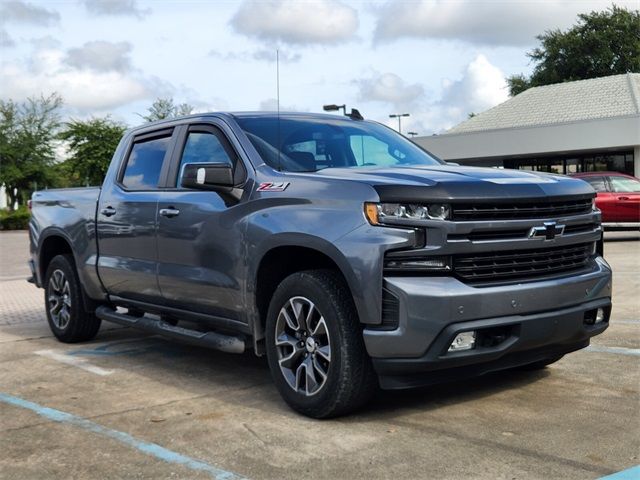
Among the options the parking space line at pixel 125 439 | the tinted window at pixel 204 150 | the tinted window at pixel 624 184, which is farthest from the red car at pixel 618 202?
the parking space line at pixel 125 439

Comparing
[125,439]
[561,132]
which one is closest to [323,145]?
[125,439]

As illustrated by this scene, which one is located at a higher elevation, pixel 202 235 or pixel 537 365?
pixel 202 235

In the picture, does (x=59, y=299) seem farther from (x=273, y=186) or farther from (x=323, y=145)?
(x=273, y=186)

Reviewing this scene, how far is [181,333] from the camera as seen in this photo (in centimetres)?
576

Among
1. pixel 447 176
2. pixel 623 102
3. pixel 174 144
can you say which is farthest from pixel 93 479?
pixel 623 102

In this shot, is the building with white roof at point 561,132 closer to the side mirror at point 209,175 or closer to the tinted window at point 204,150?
the tinted window at point 204,150

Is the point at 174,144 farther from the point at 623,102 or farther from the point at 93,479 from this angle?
the point at 623,102

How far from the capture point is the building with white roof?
34281mm

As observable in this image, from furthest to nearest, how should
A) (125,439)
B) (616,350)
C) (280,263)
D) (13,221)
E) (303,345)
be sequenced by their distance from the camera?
1. (13,221)
2. (616,350)
3. (280,263)
4. (303,345)
5. (125,439)

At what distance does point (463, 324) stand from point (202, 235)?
208 centimetres

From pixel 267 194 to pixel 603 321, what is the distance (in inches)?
89.4

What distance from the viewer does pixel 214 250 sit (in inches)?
211

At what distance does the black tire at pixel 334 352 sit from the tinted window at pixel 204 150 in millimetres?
1275

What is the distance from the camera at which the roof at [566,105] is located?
36.2 m
